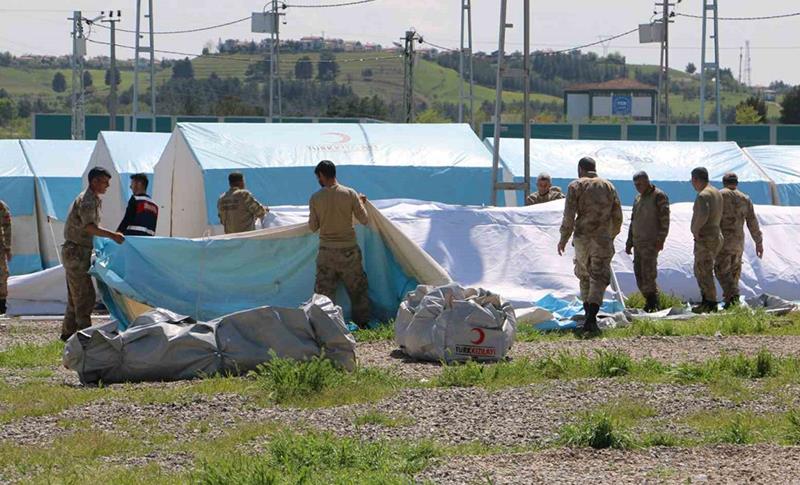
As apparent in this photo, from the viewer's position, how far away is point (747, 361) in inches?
437

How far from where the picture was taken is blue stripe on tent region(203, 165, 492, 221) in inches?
810

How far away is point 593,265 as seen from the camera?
46.2 feet

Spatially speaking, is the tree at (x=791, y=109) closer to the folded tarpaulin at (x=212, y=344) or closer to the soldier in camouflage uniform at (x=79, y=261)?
the soldier in camouflage uniform at (x=79, y=261)

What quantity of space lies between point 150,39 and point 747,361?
1617 inches

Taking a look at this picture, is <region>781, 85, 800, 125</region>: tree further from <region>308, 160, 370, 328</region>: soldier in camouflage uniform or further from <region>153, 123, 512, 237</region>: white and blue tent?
<region>308, 160, 370, 328</region>: soldier in camouflage uniform

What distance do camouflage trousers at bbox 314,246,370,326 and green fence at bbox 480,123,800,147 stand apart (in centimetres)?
3191

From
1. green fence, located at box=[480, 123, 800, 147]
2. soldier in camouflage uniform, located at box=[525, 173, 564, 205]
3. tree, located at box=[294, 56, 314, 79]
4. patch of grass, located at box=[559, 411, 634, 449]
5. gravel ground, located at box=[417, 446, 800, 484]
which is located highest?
tree, located at box=[294, 56, 314, 79]

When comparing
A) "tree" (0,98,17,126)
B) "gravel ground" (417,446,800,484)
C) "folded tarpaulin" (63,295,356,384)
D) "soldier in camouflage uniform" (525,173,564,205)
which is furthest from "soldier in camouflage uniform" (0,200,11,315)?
"tree" (0,98,17,126)

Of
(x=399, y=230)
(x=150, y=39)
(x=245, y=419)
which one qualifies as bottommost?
(x=245, y=419)

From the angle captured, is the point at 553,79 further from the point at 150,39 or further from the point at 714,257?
the point at 714,257

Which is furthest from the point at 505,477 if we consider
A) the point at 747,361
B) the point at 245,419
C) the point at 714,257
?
the point at 714,257

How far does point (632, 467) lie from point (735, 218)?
9.79 m

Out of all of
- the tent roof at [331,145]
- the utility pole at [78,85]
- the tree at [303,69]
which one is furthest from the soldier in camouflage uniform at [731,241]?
the tree at [303,69]

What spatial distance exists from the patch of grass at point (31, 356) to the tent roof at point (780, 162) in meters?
14.3
